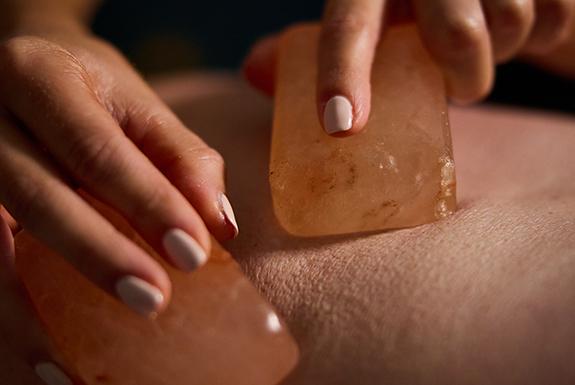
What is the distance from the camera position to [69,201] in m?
0.49

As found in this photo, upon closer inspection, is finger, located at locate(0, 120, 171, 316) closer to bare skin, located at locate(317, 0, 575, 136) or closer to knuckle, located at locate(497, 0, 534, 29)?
bare skin, located at locate(317, 0, 575, 136)

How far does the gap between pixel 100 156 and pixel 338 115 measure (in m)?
0.20

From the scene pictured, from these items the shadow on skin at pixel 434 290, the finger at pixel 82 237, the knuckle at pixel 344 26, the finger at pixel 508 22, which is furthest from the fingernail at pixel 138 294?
the finger at pixel 508 22

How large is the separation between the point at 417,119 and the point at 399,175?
0.06m

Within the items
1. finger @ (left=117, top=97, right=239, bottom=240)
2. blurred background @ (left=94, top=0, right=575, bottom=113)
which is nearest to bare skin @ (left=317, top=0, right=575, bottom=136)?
finger @ (left=117, top=97, right=239, bottom=240)

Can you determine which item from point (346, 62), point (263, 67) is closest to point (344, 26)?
point (346, 62)

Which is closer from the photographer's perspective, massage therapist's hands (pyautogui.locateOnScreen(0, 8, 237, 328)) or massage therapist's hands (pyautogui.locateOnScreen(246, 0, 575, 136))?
massage therapist's hands (pyautogui.locateOnScreen(0, 8, 237, 328))

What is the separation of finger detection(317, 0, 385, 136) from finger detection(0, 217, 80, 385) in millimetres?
278

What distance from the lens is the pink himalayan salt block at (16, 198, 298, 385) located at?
50 centimetres

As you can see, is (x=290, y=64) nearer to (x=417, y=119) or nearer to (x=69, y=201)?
(x=417, y=119)

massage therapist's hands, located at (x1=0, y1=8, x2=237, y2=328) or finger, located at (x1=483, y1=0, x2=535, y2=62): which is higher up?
massage therapist's hands, located at (x1=0, y1=8, x2=237, y2=328)

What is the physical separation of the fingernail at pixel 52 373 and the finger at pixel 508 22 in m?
0.55

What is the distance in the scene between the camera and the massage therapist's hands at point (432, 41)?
1.98 ft

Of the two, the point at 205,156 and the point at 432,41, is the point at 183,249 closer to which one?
the point at 205,156
